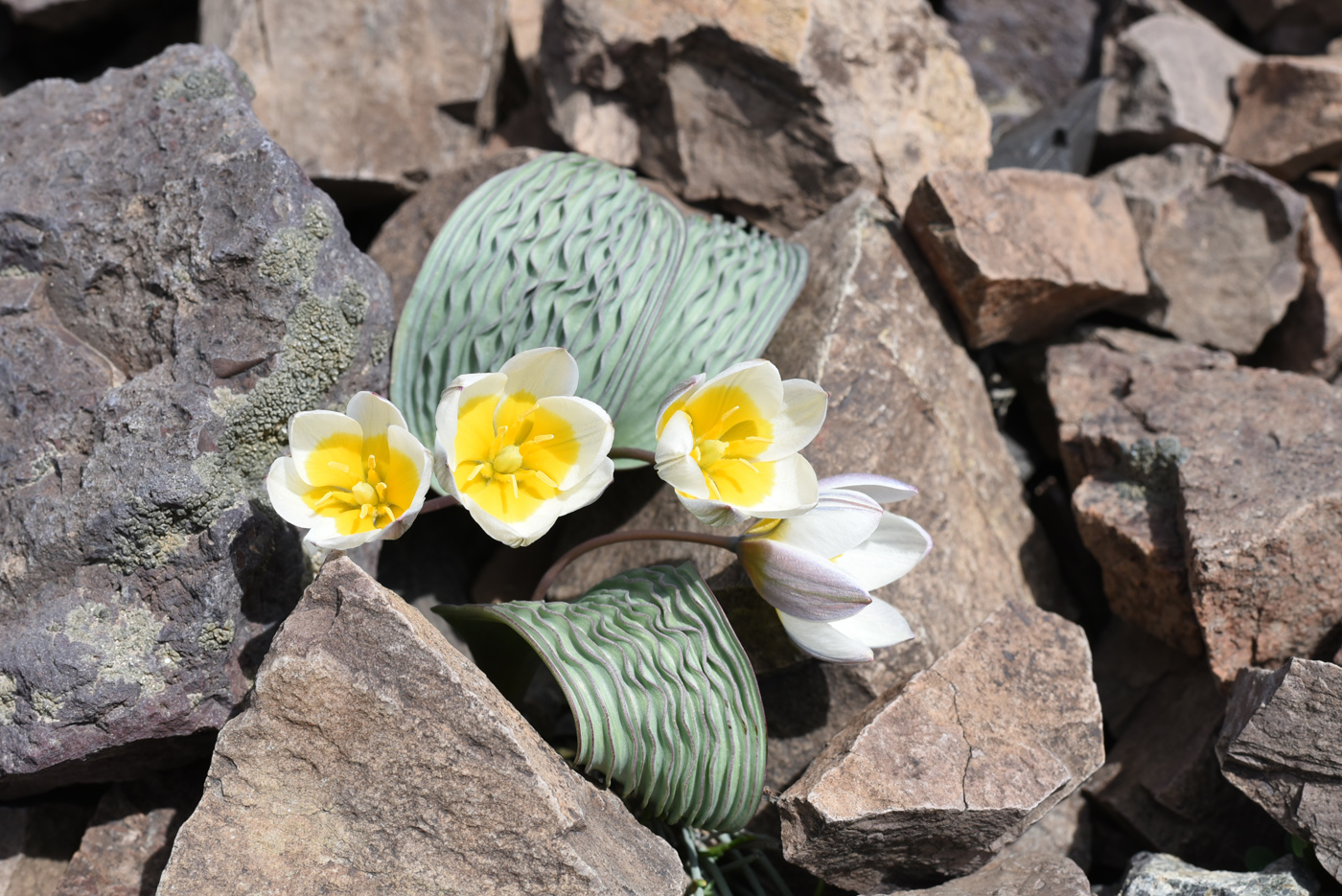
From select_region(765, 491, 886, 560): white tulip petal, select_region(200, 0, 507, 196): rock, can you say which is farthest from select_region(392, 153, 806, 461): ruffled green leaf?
select_region(200, 0, 507, 196): rock

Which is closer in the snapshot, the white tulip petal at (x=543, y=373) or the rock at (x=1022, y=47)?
the white tulip petal at (x=543, y=373)

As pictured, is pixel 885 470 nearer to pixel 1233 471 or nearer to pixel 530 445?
pixel 1233 471

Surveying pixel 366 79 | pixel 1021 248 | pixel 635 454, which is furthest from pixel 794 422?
pixel 366 79

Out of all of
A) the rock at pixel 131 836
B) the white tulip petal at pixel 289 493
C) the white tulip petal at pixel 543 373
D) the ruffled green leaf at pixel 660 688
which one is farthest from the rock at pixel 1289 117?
the rock at pixel 131 836

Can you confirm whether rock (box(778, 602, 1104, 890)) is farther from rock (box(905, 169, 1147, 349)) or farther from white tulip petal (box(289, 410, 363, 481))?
white tulip petal (box(289, 410, 363, 481))

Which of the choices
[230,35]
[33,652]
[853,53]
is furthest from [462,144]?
[33,652]

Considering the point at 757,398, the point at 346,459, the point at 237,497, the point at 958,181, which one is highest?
the point at 958,181

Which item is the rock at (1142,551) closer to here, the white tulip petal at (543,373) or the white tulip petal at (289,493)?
the white tulip petal at (543,373)

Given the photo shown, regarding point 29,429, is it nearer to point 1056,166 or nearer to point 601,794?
point 601,794
